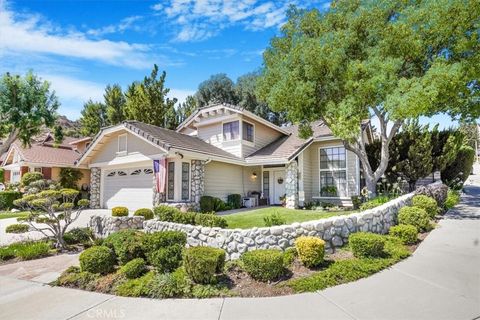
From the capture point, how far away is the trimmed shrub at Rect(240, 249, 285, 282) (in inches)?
209

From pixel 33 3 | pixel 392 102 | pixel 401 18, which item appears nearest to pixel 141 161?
pixel 33 3

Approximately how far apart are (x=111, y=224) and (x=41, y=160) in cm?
1334

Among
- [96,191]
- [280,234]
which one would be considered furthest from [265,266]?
[96,191]

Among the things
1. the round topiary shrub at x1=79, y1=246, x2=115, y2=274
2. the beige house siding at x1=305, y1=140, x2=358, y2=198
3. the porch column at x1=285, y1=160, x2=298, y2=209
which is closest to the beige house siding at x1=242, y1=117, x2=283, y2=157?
the porch column at x1=285, y1=160, x2=298, y2=209

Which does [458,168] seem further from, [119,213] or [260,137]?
[119,213]

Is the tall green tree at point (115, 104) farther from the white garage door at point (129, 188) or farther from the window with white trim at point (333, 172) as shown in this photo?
the window with white trim at point (333, 172)

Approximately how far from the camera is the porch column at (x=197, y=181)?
542 inches

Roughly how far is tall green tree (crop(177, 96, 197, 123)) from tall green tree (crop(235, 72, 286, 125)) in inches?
249

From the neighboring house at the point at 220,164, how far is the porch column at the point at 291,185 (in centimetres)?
6

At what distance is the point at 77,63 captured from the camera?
1177cm

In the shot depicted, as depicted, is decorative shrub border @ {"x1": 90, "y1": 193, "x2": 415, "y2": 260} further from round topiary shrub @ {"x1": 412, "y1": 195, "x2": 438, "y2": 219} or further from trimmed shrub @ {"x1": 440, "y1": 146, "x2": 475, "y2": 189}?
trimmed shrub @ {"x1": 440, "y1": 146, "x2": 475, "y2": 189}

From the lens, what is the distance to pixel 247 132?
17.2 metres

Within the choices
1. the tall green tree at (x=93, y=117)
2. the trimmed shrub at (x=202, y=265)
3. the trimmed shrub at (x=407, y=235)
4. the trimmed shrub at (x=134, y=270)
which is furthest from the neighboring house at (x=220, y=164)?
the tall green tree at (x=93, y=117)

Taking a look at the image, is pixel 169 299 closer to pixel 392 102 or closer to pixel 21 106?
pixel 392 102
